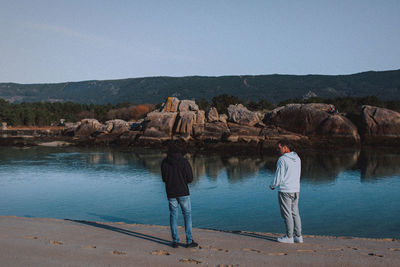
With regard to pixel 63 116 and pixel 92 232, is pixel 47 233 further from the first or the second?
pixel 63 116

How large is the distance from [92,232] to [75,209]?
20.5 feet

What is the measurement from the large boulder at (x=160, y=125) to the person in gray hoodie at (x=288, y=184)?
120ft

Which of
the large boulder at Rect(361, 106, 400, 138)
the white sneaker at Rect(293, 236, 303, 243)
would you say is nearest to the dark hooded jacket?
the white sneaker at Rect(293, 236, 303, 243)

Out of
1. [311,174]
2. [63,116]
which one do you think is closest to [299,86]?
[63,116]

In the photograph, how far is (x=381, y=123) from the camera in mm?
41125

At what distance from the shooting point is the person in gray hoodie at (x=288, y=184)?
24.9 feet

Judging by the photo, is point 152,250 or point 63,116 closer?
point 152,250

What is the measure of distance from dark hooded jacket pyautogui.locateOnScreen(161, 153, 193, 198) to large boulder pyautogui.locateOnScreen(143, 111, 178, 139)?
120ft

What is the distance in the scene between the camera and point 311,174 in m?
23.5

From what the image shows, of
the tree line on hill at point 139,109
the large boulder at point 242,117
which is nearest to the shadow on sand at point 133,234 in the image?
the large boulder at point 242,117

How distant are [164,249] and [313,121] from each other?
127 feet

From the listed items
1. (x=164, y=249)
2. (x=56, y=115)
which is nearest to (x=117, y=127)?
(x=56, y=115)

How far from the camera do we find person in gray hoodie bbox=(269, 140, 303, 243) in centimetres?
760

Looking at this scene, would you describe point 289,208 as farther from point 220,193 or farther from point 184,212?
point 220,193
